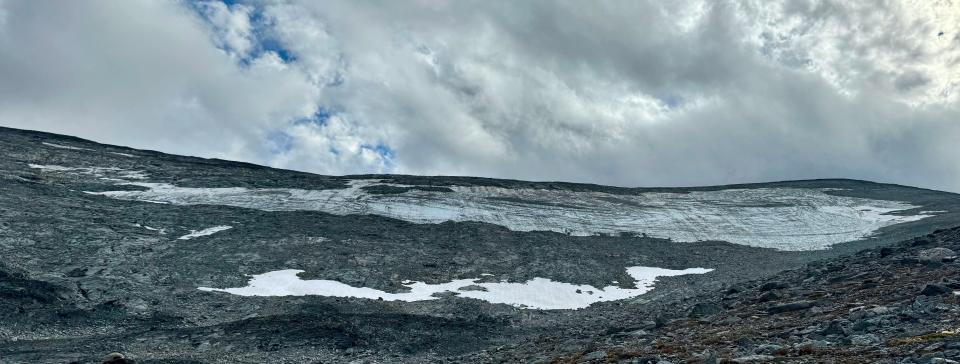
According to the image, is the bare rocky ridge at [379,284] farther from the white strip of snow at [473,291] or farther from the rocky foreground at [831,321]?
the white strip of snow at [473,291]

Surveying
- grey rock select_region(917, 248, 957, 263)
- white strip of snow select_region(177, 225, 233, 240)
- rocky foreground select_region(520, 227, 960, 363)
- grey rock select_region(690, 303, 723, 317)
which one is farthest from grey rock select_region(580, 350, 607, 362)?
white strip of snow select_region(177, 225, 233, 240)

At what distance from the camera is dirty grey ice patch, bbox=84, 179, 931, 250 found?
168 ft

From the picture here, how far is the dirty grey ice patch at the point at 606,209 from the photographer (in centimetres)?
5128

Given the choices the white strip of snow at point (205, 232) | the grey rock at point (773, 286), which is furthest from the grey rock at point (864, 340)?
the white strip of snow at point (205, 232)

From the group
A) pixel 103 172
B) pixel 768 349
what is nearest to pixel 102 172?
pixel 103 172

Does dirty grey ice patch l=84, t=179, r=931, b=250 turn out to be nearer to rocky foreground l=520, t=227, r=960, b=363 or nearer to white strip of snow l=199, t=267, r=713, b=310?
white strip of snow l=199, t=267, r=713, b=310

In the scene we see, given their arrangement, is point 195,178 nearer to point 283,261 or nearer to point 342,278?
point 283,261

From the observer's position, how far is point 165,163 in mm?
60406

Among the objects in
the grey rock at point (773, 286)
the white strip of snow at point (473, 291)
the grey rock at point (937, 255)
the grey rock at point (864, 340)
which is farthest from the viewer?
the white strip of snow at point (473, 291)

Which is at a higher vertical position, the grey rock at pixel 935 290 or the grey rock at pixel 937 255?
the grey rock at pixel 937 255

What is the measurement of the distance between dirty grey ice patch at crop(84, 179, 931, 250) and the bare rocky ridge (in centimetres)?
205

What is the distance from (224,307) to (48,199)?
21637 millimetres

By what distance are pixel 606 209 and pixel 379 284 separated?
30.3 m

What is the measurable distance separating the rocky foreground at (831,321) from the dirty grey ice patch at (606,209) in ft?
82.3
